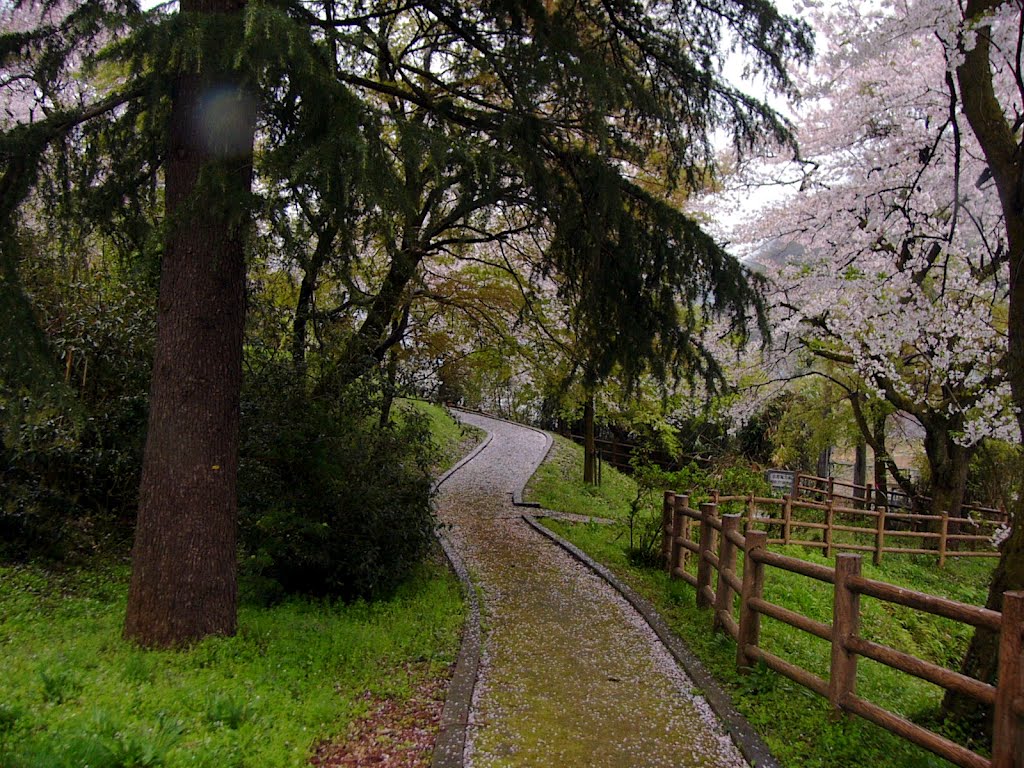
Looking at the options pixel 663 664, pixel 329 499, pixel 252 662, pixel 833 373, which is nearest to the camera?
pixel 252 662

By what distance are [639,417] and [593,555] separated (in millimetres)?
7511

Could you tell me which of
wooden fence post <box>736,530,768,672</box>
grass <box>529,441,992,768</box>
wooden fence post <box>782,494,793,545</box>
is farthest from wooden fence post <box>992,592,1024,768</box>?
wooden fence post <box>782,494,793,545</box>

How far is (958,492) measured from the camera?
1459cm

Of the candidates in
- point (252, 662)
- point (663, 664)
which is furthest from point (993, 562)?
point (252, 662)

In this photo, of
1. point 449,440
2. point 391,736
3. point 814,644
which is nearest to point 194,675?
point 391,736

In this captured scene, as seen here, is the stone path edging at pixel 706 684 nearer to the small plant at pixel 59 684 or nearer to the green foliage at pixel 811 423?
the small plant at pixel 59 684

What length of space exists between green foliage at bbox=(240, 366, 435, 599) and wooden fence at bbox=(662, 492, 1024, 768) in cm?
312

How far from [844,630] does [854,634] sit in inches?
2.3

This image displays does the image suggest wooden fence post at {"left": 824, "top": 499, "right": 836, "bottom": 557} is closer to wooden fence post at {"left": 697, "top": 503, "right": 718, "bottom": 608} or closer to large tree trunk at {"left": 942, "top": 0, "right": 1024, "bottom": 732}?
wooden fence post at {"left": 697, "top": 503, "right": 718, "bottom": 608}

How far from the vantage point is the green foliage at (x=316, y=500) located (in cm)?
646

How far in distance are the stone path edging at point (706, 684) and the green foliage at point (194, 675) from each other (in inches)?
70.5

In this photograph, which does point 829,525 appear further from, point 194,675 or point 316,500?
point 194,675

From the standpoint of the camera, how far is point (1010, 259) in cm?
488

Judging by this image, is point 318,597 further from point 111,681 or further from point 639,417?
point 639,417
